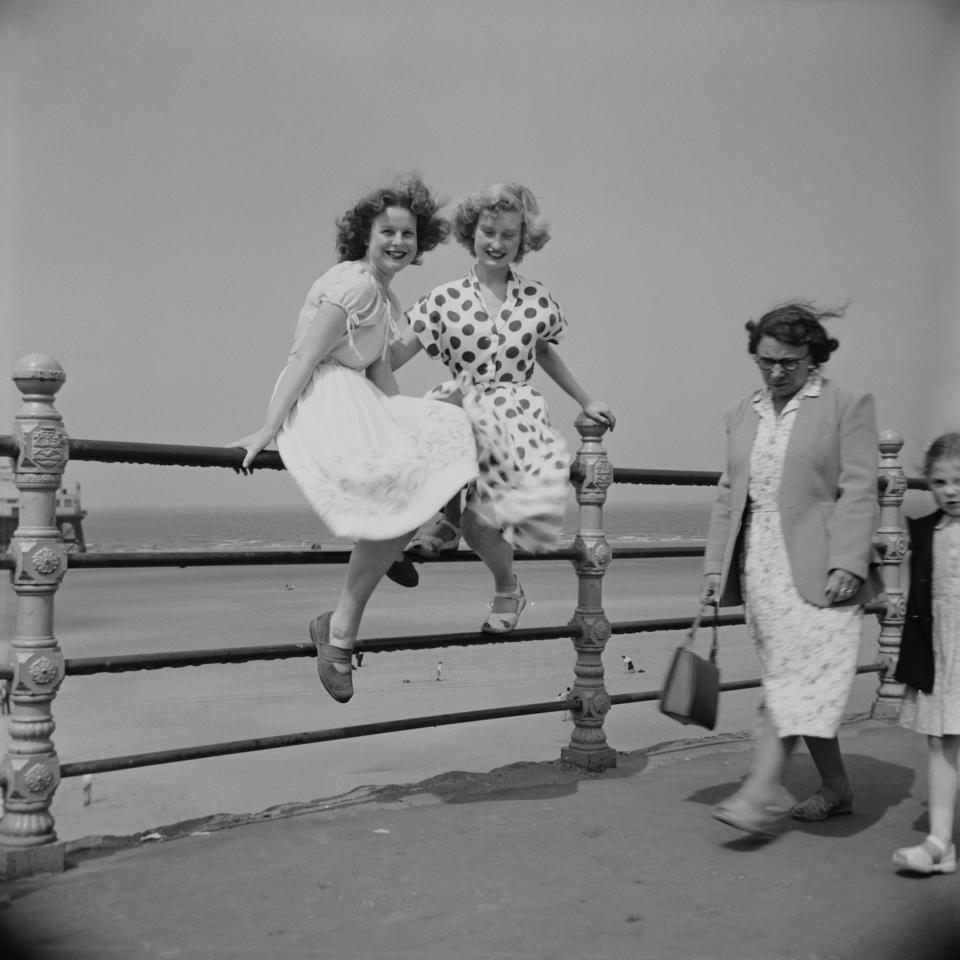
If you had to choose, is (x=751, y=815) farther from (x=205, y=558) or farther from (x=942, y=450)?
(x=205, y=558)

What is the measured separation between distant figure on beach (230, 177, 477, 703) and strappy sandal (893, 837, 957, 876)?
4.67 feet

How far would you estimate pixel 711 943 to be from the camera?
2156mm

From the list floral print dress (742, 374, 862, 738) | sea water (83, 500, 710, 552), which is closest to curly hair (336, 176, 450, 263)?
floral print dress (742, 374, 862, 738)

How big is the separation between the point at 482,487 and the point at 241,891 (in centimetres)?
127

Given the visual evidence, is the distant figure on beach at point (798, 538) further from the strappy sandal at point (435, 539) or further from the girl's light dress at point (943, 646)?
the strappy sandal at point (435, 539)

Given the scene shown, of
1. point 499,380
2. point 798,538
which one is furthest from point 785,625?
point 499,380

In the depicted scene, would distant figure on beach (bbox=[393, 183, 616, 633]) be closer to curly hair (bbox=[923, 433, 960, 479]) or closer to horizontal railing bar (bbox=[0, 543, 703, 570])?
horizontal railing bar (bbox=[0, 543, 703, 570])

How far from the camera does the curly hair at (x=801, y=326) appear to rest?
2.77 metres

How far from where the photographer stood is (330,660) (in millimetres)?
2980

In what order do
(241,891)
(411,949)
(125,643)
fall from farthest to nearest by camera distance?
(125,643), (241,891), (411,949)

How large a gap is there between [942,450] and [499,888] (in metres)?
1.52

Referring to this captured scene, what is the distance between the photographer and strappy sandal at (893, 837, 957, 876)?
2.50 metres

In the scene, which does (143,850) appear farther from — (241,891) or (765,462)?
(765,462)

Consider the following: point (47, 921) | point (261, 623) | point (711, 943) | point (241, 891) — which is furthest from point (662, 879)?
point (261, 623)
